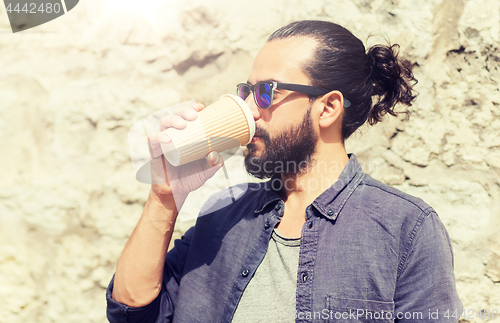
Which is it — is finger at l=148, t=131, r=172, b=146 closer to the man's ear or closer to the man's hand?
the man's hand

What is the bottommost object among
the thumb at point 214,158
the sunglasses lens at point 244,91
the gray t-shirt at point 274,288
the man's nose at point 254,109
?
the gray t-shirt at point 274,288

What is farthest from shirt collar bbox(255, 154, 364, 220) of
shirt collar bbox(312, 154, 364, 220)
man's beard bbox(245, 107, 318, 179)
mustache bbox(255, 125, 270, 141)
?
mustache bbox(255, 125, 270, 141)

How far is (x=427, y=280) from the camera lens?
1.17 metres

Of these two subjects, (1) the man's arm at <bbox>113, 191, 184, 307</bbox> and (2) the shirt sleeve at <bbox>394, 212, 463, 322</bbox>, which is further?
(1) the man's arm at <bbox>113, 191, 184, 307</bbox>

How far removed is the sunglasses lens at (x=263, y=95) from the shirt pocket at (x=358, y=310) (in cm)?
77

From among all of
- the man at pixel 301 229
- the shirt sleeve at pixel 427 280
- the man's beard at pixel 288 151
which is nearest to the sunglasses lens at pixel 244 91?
the man at pixel 301 229

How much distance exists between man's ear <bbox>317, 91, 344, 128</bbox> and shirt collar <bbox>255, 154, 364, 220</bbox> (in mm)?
188

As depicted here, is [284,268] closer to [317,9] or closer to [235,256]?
[235,256]

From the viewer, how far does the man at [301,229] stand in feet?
4.00

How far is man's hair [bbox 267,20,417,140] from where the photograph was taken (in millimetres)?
1528

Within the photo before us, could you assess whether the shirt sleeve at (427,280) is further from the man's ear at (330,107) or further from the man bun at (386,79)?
the man bun at (386,79)

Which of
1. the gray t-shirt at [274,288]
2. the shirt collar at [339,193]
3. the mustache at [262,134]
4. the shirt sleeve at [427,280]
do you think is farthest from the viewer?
the mustache at [262,134]

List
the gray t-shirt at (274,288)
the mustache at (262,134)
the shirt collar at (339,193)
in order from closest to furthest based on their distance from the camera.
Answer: the gray t-shirt at (274,288), the shirt collar at (339,193), the mustache at (262,134)

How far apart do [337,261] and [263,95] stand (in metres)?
0.71
